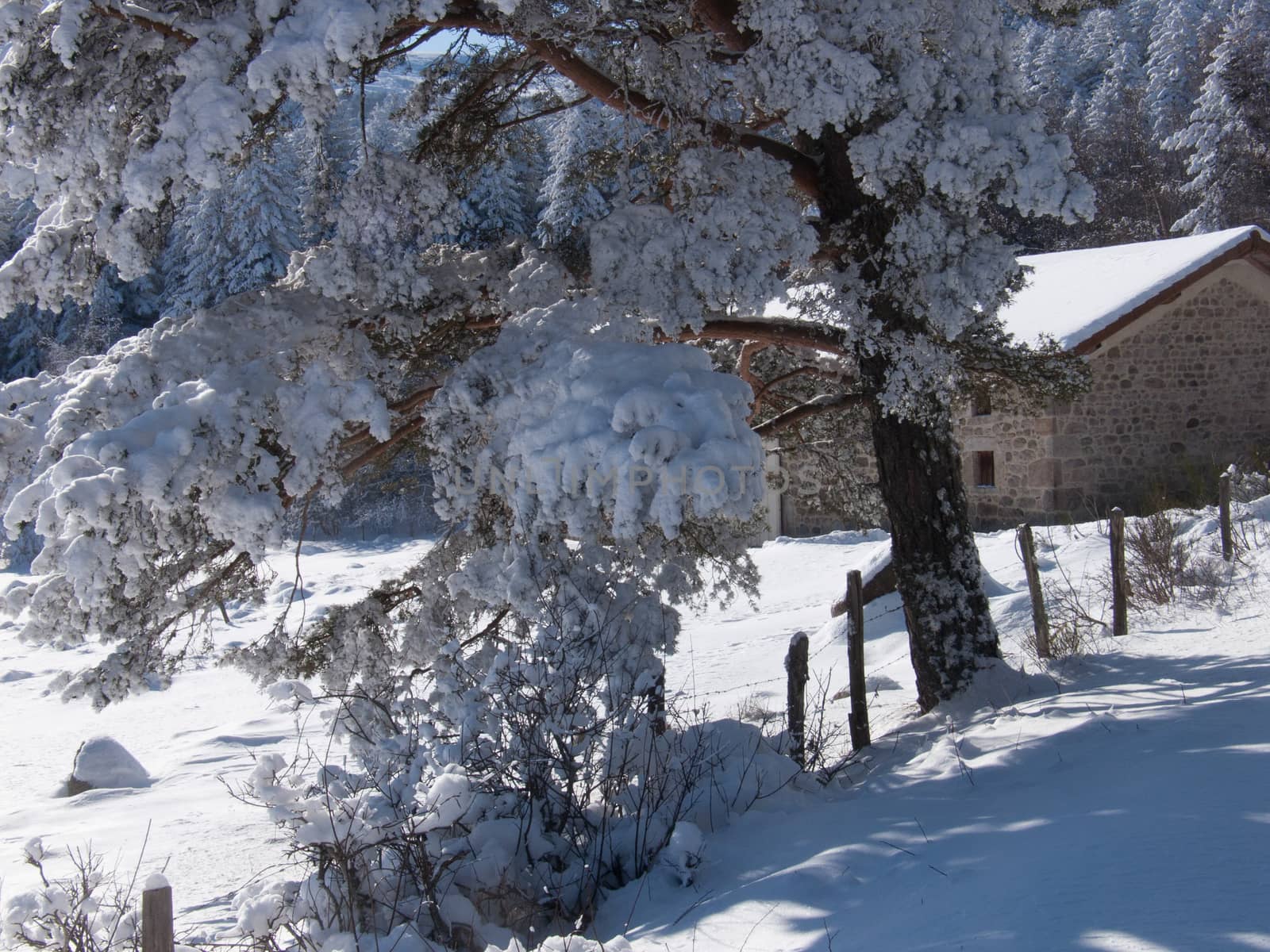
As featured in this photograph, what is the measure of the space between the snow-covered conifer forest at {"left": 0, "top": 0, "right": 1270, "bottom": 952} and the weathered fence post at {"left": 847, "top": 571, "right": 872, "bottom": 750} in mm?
155

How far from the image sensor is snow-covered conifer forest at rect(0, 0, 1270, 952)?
4.27m

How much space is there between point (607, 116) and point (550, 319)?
4.26 meters

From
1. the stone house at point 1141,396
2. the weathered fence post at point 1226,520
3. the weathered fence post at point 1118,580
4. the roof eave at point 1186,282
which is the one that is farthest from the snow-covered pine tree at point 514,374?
the stone house at point 1141,396

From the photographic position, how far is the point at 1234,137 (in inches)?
1112

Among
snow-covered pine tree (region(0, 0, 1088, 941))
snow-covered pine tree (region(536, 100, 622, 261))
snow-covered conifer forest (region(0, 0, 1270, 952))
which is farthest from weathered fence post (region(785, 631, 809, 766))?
snow-covered pine tree (region(536, 100, 622, 261))

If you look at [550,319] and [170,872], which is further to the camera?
[170,872]

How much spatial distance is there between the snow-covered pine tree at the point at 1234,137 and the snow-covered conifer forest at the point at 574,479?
24.4 m

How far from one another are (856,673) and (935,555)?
3.86 feet

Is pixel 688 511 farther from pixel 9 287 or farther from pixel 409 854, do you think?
pixel 9 287

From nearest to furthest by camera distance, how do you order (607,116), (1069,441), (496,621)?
(496,621)
(607,116)
(1069,441)

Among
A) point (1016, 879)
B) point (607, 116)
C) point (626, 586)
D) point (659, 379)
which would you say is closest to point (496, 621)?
point (626, 586)

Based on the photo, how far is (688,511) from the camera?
5195mm

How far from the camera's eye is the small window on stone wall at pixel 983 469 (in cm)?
1723

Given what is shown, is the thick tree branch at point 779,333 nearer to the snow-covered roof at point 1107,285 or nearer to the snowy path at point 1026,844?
the snowy path at point 1026,844
